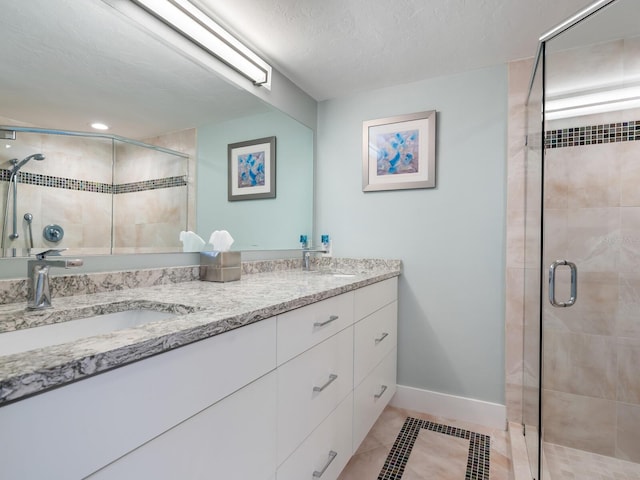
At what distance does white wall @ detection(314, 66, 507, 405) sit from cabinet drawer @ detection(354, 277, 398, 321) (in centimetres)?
19

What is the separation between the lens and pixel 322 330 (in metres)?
1.22

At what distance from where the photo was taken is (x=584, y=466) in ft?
5.26

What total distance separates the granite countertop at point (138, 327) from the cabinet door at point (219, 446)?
168mm

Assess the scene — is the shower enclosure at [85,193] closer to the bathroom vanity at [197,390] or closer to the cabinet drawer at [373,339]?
the bathroom vanity at [197,390]

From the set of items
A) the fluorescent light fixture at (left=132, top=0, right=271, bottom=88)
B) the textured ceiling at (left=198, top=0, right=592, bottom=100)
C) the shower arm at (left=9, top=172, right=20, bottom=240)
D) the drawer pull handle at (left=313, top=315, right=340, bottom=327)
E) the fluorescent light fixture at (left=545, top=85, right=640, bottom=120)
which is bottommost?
the drawer pull handle at (left=313, top=315, right=340, bottom=327)

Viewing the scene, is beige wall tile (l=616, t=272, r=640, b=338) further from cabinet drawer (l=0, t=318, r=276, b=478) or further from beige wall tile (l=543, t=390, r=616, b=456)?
cabinet drawer (l=0, t=318, r=276, b=478)

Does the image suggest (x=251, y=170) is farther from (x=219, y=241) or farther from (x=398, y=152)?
(x=398, y=152)

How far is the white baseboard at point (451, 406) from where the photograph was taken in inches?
76.4

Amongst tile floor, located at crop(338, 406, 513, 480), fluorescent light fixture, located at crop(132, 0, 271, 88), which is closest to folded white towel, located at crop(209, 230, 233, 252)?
fluorescent light fixture, located at crop(132, 0, 271, 88)

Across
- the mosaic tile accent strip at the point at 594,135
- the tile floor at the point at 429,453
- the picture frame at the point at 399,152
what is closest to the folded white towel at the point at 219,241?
the picture frame at the point at 399,152

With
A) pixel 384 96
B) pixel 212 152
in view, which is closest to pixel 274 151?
pixel 212 152

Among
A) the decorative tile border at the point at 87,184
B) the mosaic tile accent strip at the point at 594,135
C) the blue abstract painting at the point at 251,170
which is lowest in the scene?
the decorative tile border at the point at 87,184

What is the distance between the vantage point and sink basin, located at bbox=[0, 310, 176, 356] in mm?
774

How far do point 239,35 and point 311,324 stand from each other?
1457 mm
